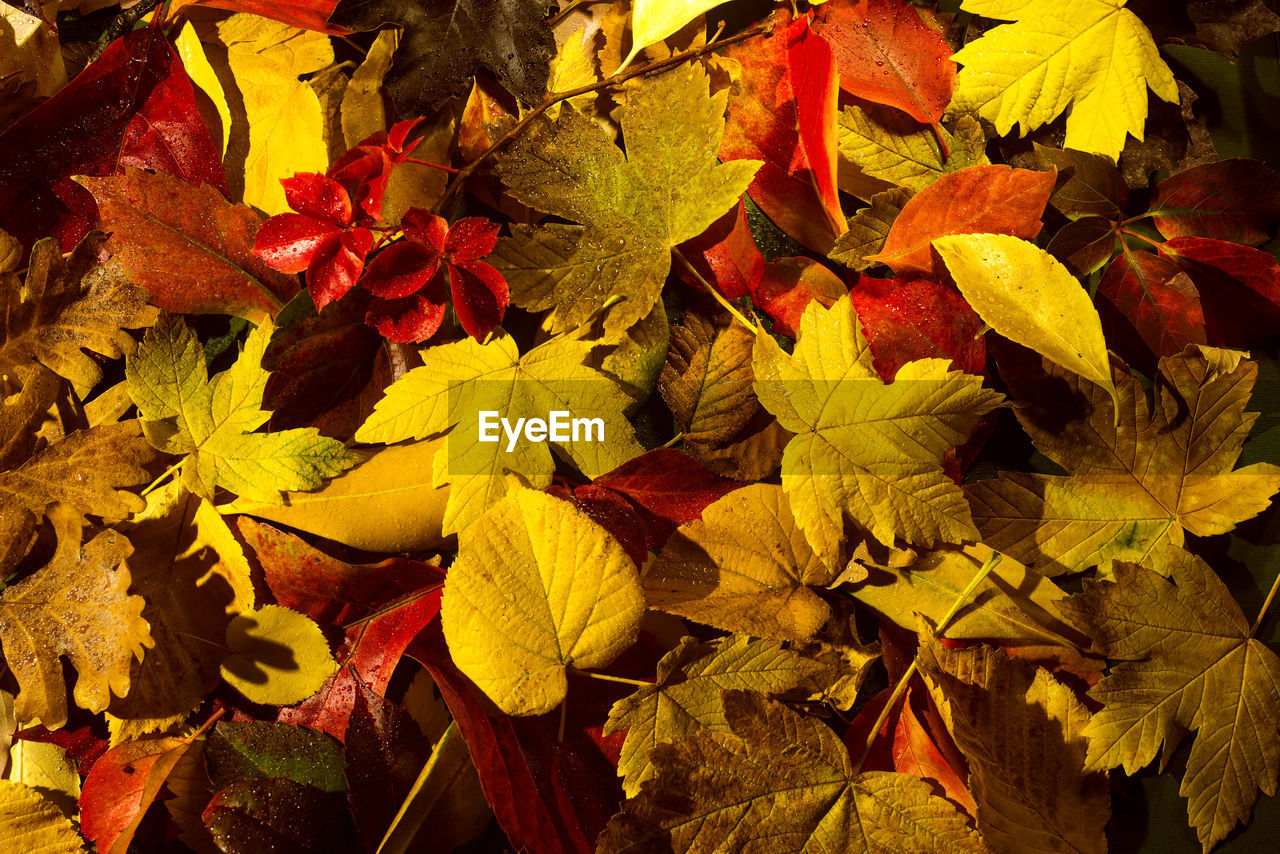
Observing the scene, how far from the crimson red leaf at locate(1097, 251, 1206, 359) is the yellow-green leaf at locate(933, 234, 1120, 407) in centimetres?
9

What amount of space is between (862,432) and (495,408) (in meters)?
0.25

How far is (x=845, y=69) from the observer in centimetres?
63

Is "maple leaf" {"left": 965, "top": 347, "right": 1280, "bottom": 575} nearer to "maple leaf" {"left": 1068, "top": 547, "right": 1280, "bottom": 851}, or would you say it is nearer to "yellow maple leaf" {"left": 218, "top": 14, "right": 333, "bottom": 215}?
"maple leaf" {"left": 1068, "top": 547, "right": 1280, "bottom": 851}

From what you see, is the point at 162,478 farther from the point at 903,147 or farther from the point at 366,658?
the point at 903,147

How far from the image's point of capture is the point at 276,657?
626 millimetres

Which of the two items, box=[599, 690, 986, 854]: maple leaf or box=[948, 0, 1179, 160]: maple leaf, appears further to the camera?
box=[948, 0, 1179, 160]: maple leaf

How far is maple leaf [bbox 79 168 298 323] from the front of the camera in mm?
631

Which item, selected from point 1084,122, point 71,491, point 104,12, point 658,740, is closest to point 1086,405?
point 1084,122

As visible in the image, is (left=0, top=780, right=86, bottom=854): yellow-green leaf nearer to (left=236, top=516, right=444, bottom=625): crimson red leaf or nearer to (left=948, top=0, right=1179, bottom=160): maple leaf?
(left=236, top=516, right=444, bottom=625): crimson red leaf

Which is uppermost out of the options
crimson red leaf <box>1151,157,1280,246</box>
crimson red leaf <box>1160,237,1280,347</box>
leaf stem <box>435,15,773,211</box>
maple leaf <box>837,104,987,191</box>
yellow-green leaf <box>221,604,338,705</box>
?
leaf stem <box>435,15,773,211</box>

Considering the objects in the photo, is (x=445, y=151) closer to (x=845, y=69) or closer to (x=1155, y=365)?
(x=845, y=69)

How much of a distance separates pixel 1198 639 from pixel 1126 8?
46 centimetres

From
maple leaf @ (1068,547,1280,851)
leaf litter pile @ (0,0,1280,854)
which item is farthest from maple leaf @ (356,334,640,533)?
maple leaf @ (1068,547,1280,851)

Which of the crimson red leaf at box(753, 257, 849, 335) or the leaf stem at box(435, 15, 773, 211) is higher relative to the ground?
the leaf stem at box(435, 15, 773, 211)
